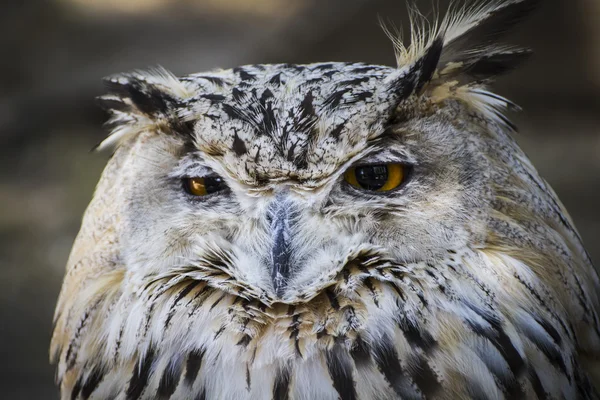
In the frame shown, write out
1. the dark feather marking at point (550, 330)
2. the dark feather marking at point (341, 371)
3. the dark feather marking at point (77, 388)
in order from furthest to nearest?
the dark feather marking at point (77, 388) < the dark feather marking at point (550, 330) < the dark feather marking at point (341, 371)

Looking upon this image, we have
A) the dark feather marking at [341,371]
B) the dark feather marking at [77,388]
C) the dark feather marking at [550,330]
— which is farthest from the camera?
the dark feather marking at [77,388]

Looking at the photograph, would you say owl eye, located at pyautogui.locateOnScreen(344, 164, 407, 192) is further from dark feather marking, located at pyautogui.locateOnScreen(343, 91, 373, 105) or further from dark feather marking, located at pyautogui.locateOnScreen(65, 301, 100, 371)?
dark feather marking, located at pyautogui.locateOnScreen(65, 301, 100, 371)

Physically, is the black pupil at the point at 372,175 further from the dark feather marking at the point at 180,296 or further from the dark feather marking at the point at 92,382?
the dark feather marking at the point at 92,382

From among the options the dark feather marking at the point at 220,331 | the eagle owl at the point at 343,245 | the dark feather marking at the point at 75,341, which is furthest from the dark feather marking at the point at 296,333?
the dark feather marking at the point at 75,341

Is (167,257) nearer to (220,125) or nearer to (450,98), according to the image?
(220,125)

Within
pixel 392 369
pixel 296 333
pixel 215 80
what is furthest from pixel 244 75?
pixel 392 369

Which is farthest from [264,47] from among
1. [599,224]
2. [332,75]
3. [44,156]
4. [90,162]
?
[332,75]
